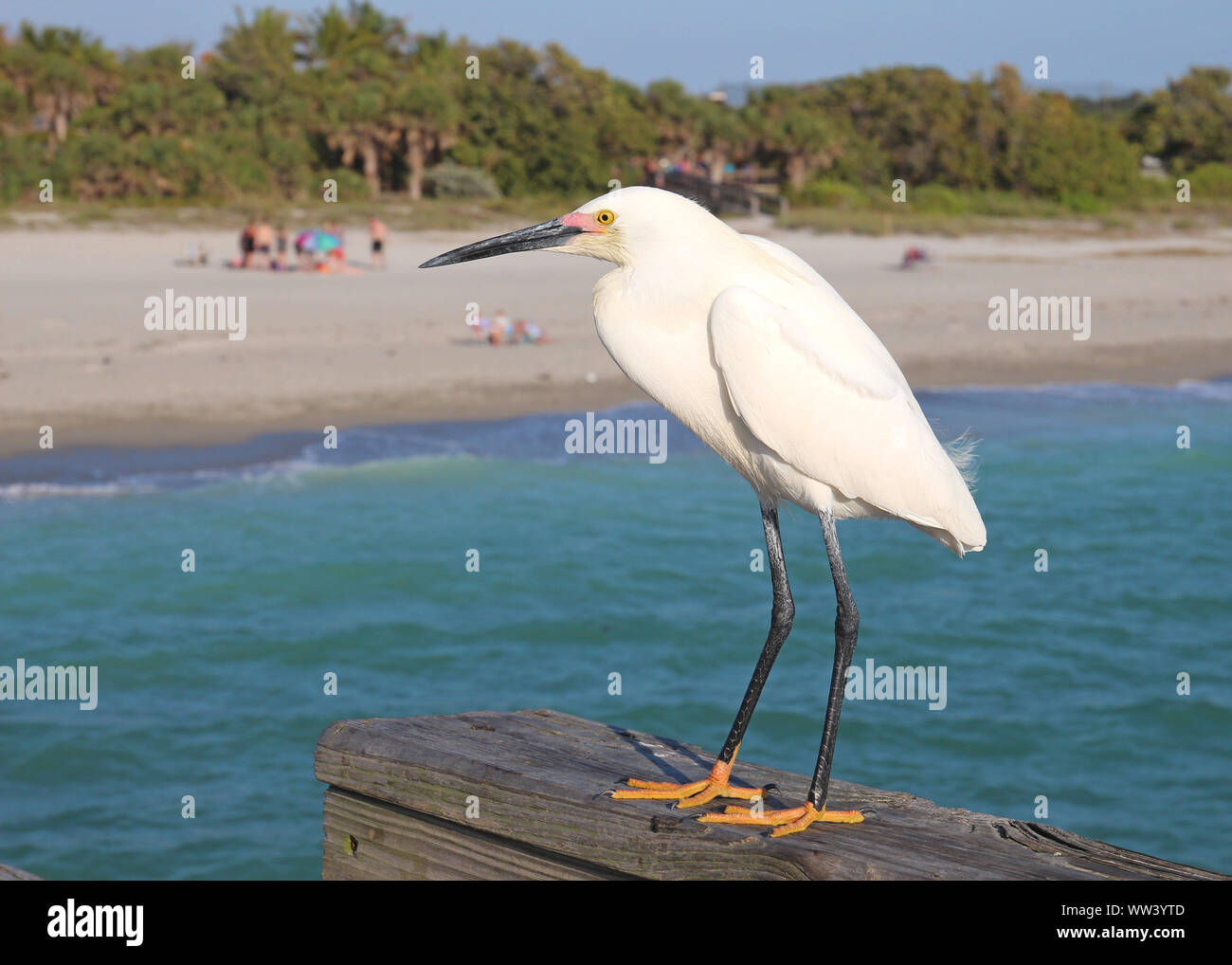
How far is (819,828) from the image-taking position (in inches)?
100

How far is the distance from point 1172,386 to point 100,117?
96.4 feet

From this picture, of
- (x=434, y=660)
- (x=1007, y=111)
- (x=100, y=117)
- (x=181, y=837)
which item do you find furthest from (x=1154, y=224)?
(x=181, y=837)

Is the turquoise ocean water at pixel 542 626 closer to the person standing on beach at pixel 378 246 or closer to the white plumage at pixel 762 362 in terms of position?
the white plumage at pixel 762 362

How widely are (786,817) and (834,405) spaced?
1.01 meters

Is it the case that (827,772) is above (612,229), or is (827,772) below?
below

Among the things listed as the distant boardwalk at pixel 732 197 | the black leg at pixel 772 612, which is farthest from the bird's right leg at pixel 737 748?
the distant boardwalk at pixel 732 197

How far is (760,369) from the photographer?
304 centimetres

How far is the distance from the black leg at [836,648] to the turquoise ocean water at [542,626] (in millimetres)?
4496

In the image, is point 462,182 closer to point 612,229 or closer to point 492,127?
point 492,127

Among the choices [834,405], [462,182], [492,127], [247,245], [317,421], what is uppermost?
[492,127]

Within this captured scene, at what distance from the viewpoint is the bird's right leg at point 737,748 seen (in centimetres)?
269

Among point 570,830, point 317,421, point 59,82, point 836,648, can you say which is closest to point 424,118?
point 59,82

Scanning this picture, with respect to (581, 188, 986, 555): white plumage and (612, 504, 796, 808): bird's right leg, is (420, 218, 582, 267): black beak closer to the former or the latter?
(581, 188, 986, 555): white plumage
